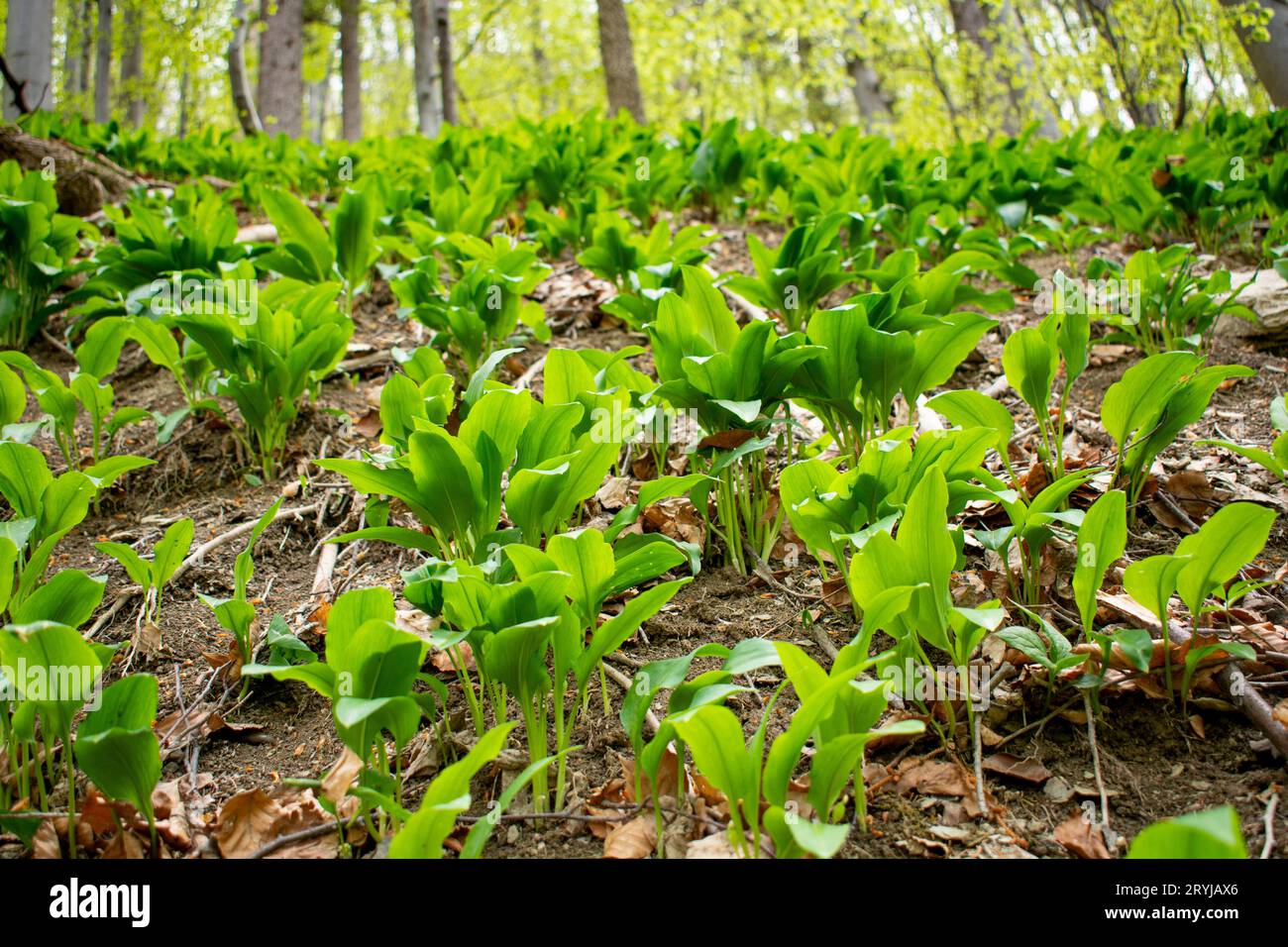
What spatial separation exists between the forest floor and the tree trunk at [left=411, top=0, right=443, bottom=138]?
35.6 feet

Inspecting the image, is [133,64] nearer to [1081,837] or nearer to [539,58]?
[539,58]

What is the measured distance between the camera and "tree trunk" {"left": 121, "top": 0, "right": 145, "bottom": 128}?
14.8 metres

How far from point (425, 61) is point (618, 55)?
4.08 metres

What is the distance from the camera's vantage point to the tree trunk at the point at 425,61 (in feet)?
41.0

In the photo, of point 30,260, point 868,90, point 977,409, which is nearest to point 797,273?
point 977,409

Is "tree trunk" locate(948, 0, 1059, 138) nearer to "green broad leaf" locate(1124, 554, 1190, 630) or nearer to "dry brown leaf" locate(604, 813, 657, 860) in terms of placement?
"green broad leaf" locate(1124, 554, 1190, 630)

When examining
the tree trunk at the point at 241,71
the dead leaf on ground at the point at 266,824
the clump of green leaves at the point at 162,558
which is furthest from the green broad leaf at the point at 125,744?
the tree trunk at the point at 241,71

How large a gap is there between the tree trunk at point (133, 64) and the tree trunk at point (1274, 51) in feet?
47.1

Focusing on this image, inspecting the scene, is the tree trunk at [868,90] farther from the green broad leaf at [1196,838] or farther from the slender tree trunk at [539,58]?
the green broad leaf at [1196,838]

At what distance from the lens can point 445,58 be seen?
1238 cm

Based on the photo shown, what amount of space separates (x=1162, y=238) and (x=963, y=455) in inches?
158

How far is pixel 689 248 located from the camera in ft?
12.0
